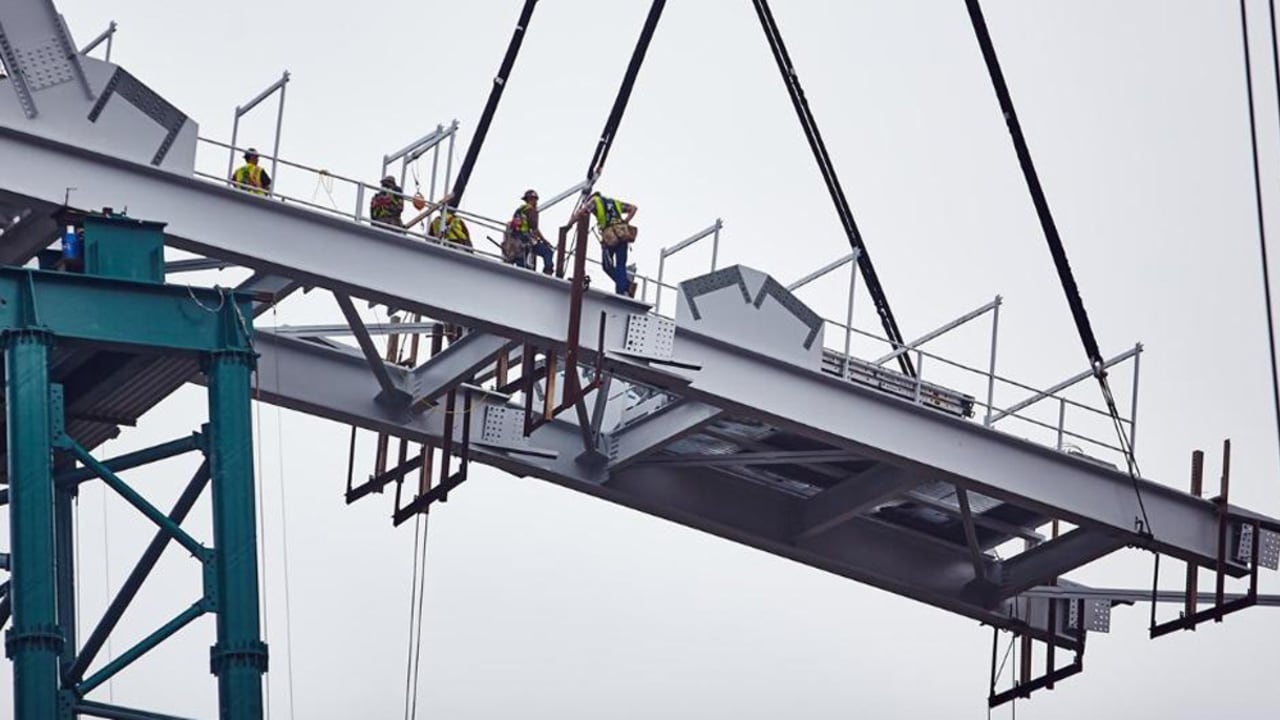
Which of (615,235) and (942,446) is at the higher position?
(615,235)

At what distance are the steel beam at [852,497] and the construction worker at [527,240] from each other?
6251 millimetres

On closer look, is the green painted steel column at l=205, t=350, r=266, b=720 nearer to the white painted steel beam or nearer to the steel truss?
the steel truss

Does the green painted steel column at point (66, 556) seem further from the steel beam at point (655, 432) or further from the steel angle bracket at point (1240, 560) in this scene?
the steel angle bracket at point (1240, 560)

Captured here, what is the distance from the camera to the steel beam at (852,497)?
3888 cm

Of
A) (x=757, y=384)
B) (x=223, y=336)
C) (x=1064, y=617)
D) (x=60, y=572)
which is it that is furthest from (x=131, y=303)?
(x=1064, y=617)

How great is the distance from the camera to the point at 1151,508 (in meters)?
39.8

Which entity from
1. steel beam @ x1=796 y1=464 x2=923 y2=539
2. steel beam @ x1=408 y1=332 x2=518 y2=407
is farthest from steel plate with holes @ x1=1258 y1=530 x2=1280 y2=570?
steel beam @ x1=408 y1=332 x2=518 y2=407

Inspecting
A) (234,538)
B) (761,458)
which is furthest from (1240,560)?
(234,538)

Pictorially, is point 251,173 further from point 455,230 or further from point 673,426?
point 673,426

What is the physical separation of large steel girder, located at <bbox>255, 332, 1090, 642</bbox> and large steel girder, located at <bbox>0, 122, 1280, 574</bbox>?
2.42 metres

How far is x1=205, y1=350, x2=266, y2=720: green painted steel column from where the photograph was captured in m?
27.8

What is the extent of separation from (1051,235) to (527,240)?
29.8ft

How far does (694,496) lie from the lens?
133 feet

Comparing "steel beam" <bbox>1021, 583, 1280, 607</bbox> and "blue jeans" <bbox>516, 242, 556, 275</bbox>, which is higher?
"blue jeans" <bbox>516, 242, 556, 275</bbox>
